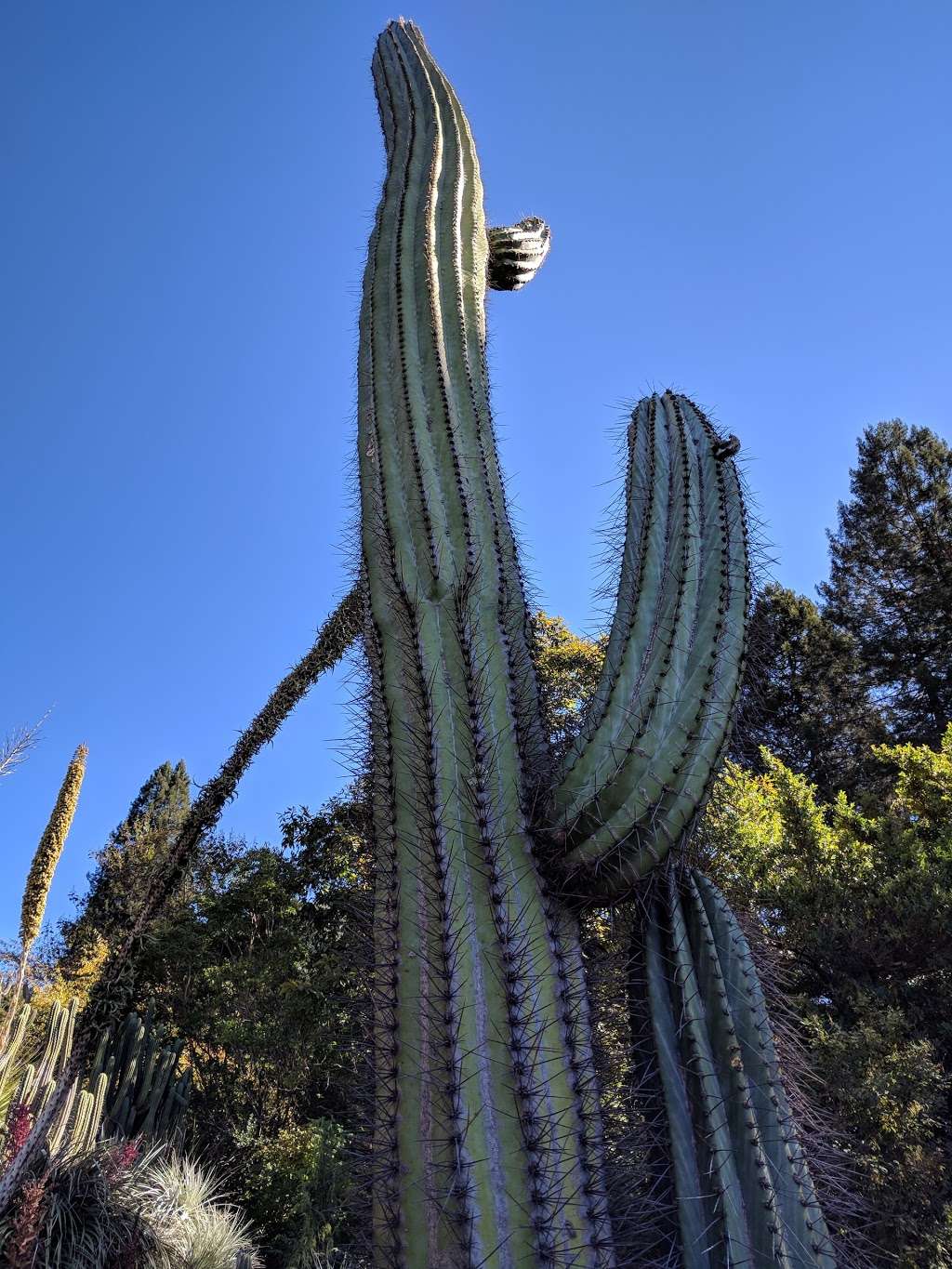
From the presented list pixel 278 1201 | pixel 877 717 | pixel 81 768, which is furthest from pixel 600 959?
pixel 877 717

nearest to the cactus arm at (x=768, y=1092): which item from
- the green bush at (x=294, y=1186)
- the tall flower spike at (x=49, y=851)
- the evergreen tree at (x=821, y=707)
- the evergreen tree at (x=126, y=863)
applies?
the tall flower spike at (x=49, y=851)

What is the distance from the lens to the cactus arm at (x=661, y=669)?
1.77 meters

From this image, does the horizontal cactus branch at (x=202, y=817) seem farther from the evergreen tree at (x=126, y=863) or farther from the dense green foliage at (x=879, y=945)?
the evergreen tree at (x=126, y=863)

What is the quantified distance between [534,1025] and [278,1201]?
8990 mm

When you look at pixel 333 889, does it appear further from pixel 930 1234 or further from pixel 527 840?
pixel 527 840

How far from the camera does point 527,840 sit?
6.05 ft

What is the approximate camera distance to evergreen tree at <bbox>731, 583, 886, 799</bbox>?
47.4 feet

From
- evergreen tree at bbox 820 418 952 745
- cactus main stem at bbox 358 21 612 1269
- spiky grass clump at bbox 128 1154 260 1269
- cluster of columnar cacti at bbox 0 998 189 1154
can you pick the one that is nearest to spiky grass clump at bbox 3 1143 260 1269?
spiky grass clump at bbox 128 1154 260 1269

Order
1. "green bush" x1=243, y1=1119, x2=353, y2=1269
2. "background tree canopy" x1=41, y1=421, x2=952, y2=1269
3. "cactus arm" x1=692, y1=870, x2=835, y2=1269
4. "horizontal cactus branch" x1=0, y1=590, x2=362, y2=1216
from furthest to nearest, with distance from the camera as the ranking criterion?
"green bush" x1=243, y1=1119, x2=353, y2=1269, "horizontal cactus branch" x1=0, y1=590, x2=362, y2=1216, "background tree canopy" x1=41, y1=421, x2=952, y2=1269, "cactus arm" x1=692, y1=870, x2=835, y2=1269

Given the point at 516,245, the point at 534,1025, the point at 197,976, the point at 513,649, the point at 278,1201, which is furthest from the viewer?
the point at 197,976

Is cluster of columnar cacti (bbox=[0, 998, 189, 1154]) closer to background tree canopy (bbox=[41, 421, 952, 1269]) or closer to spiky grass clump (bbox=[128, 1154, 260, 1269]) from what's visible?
spiky grass clump (bbox=[128, 1154, 260, 1269])

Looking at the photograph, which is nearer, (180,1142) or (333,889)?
(180,1142)

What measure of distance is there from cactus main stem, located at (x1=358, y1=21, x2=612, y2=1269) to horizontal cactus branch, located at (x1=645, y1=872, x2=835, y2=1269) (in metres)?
0.20

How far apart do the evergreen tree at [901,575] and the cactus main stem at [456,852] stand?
590 inches
